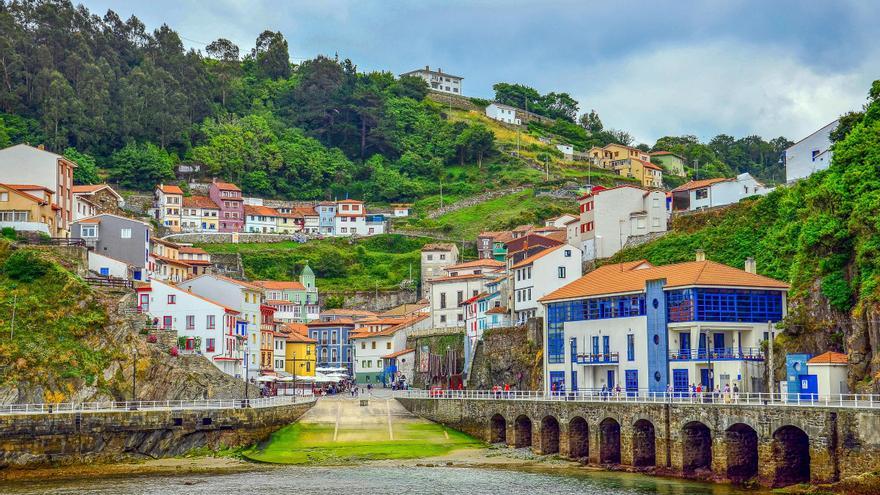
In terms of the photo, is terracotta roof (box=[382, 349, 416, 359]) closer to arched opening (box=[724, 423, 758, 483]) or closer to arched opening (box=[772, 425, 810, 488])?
arched opening (box=[724, 423, 758, 483])

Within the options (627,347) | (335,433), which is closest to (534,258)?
(627,347)

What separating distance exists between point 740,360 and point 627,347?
830cm

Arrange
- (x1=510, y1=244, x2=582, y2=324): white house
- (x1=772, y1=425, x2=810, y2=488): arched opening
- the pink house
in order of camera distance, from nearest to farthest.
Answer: (x1=772, y1=425, x2=810, y2=488): arched opening
(x1=510, y1=244, x2=582, y2=324): white house
the pink house

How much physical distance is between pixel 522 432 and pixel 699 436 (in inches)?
597

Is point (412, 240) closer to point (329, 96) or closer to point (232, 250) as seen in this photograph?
point (232, 250)

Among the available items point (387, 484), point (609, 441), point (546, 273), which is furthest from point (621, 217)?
point (387, 484)

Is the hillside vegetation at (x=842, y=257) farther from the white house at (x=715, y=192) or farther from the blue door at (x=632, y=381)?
the white house at (x=715, y=192)

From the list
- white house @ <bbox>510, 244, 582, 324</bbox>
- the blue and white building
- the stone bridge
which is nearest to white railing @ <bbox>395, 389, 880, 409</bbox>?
the stone bridge

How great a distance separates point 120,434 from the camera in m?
62.7

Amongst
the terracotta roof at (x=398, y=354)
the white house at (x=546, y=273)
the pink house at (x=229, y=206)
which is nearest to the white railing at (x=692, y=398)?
the white house at (x=546, y=273)

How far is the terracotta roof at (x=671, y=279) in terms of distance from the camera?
6338cm

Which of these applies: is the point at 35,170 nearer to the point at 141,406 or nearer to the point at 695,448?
the point at 141,406

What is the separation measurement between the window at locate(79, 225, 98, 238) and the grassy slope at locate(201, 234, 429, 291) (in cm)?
3120

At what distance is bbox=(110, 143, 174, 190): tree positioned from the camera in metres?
141
